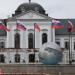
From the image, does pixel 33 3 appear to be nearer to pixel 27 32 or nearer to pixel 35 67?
pixel 27 32

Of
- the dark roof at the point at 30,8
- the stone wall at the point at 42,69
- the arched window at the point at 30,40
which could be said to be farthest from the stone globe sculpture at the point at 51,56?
the dark roof at the point at 30,8

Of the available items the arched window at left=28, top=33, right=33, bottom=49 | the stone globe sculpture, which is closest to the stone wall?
the stone globe sculpture

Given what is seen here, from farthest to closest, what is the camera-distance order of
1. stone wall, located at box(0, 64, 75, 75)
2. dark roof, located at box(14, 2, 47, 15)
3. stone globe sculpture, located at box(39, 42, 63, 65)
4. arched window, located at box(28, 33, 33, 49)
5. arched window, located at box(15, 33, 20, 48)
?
dark roof, located at box(14, 2, 47, 15) → arched window, located at box(28, 33, 33, 49) → arched window, located at box(15, 33, 20, 48) → stone globe sculpture, located at box(39, 42, 63, 65) → stone wall, located at box(0, 64, 75, 75)

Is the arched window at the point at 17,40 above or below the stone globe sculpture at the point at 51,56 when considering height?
above

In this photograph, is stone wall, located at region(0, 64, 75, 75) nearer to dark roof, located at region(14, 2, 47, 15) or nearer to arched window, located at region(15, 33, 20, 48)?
arched window, located at region(15, 33, 20, 48)

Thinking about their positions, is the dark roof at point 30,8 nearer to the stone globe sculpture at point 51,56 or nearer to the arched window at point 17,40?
the arched window at point 17,40

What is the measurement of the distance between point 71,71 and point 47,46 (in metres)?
3.47

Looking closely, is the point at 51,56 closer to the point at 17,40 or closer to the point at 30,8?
the point at 17,40

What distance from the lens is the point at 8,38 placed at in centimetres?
8806

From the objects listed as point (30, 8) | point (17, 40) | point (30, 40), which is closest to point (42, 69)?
point (17, 40)

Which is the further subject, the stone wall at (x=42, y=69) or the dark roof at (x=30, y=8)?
the dark roof at (x=30, y=8)

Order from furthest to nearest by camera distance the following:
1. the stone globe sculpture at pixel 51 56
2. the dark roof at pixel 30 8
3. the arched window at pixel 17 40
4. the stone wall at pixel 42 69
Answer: the dark roof at pixel 30 8 → the arched window at pixel 17 40 → the stone globe sculpture at pixel 51 56 → the stone wall at pixel 42 69

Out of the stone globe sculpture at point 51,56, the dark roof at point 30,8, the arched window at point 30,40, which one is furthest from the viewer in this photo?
the dark roof at point 30,8

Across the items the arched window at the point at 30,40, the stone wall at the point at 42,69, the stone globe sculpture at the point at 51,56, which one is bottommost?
the stone wall at the point at 42,69
